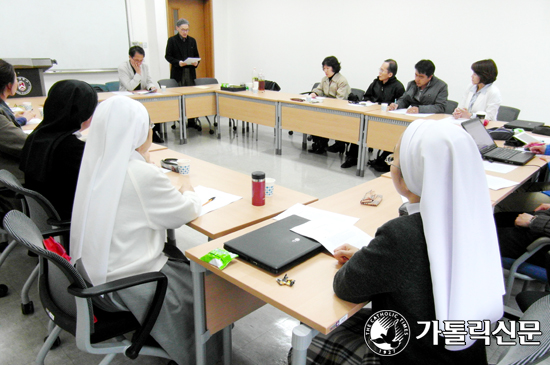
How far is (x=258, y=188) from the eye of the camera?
1.87 m

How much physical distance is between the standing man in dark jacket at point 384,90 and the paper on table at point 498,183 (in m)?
2.54

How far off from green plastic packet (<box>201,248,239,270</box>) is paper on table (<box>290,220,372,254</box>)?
31 cm

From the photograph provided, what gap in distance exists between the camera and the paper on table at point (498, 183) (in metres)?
2.18

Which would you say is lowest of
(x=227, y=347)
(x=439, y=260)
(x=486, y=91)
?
(x=227, y=347)

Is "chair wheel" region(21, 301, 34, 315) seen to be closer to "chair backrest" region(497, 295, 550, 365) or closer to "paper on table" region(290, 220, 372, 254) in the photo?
"paper on table" region(290, 220, 372, 254)

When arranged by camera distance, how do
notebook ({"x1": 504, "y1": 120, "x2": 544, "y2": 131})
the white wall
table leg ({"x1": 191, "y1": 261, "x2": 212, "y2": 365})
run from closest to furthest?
table leg ({"x1": 191, "y1": 261, "x2": 212, "y2": 365}), notebook ({"x1": 504, "y1": 120, "x2": 544, "y2": 131}), the white wall

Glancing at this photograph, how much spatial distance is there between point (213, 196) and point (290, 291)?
90 centimetres

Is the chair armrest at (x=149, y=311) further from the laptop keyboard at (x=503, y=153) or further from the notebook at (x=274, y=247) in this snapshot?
the laptop keyboard at (x=503, y=153)

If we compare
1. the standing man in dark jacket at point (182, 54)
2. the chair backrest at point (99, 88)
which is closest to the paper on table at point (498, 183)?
the chair backrest at point (99, 88)

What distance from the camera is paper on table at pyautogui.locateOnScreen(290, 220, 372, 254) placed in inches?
58.4

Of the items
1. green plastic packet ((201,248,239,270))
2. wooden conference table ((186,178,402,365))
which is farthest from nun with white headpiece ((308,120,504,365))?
green plastic packet ((201,248,239,270))

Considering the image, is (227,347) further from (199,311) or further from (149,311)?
(149,311)

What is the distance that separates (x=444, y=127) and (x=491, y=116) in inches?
143

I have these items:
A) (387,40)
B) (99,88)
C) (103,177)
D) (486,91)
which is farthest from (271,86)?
(103,177)
